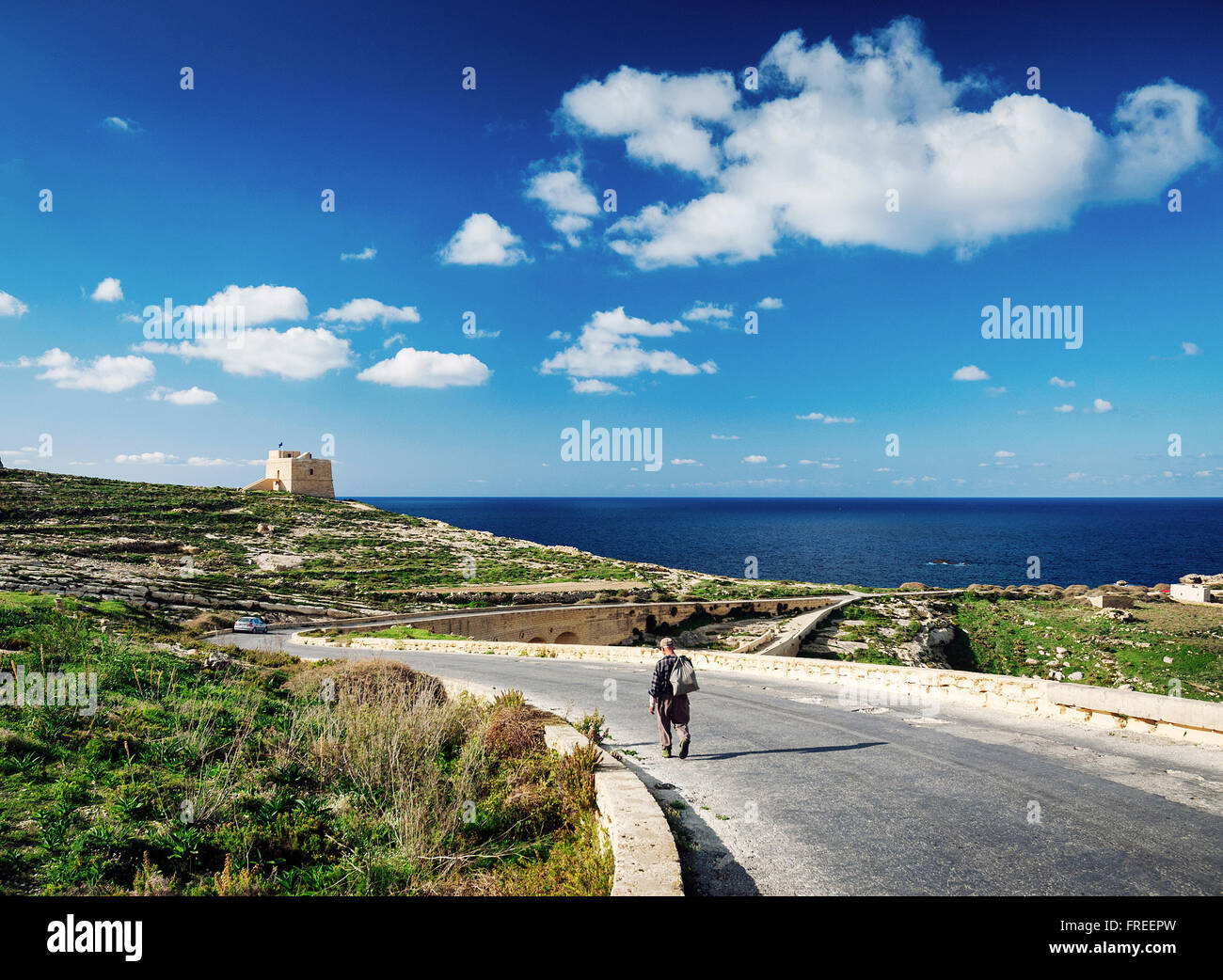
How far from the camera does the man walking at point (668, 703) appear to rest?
7949 millimetres

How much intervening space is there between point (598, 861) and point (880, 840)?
2.40 metres

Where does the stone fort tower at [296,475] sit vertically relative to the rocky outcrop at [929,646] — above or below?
above

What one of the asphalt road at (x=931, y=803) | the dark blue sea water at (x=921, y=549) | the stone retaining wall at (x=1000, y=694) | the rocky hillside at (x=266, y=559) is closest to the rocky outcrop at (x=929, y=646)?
the rocky hillside at (x=266, y=559)

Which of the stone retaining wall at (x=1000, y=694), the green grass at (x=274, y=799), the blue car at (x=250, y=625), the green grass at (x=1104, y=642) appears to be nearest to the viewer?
the green grass at (x=274, y=799)

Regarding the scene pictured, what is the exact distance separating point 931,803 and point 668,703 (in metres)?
3.05

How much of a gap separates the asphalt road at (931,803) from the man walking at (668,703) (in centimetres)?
25

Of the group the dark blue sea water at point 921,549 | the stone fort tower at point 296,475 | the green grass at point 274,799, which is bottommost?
the dark blue sea water at point 921,549

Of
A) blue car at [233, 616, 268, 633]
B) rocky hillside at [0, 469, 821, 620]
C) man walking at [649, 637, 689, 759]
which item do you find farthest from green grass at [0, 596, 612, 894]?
rocky hillside at [0, 469, 821, 620]

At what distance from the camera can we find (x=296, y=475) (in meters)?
78.7

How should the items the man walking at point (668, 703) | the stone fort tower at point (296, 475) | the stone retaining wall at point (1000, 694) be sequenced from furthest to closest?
the stone fort tower at point (296, 475) → the stone retaining wall at point (1000, 694) → the man walking at point (668, 703)

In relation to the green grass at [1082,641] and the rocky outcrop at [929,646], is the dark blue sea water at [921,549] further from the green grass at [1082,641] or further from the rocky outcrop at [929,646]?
the rocky outcrop at [929,646]

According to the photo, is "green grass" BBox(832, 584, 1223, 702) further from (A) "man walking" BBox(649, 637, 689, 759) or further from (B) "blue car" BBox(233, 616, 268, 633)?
(B) "blue car" BBox(233, 616, 268, 633)

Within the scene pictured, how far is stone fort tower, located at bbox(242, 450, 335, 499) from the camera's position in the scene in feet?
258

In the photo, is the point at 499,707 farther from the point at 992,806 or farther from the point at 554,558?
the point at 554,558
